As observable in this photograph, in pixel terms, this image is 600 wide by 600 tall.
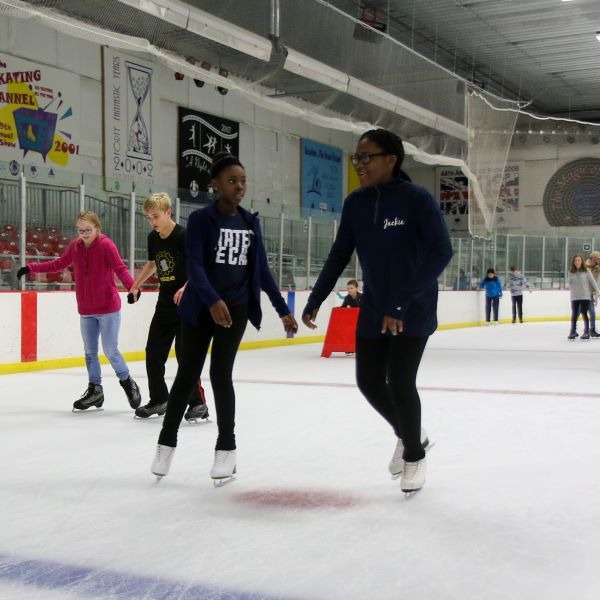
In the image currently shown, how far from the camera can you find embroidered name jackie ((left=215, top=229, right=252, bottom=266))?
293 cm

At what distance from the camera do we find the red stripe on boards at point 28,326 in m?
7.32

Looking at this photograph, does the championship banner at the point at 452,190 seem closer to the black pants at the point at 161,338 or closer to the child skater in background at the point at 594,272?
the child skater in background at the point at 594,272

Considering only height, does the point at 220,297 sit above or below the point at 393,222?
below

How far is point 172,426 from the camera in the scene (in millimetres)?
3029

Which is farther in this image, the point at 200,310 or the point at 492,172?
the point at 492,172

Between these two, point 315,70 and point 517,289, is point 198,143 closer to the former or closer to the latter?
point 315,70

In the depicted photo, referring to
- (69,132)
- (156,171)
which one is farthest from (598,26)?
(69,132)

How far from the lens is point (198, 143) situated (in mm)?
14688

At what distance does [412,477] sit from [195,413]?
1906 millimetres

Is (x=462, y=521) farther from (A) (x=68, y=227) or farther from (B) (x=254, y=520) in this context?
(A) (x=68, y=227)

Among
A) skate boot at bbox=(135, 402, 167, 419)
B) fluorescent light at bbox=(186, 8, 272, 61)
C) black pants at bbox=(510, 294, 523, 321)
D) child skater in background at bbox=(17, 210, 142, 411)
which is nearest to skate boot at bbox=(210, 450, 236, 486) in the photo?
skate boot at bbox=(135, 402, 167, 419)

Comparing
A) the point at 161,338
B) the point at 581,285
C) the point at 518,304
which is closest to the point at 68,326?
the point at 161,338

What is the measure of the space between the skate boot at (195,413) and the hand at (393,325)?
210cm

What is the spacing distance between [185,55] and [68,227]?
1965mm
